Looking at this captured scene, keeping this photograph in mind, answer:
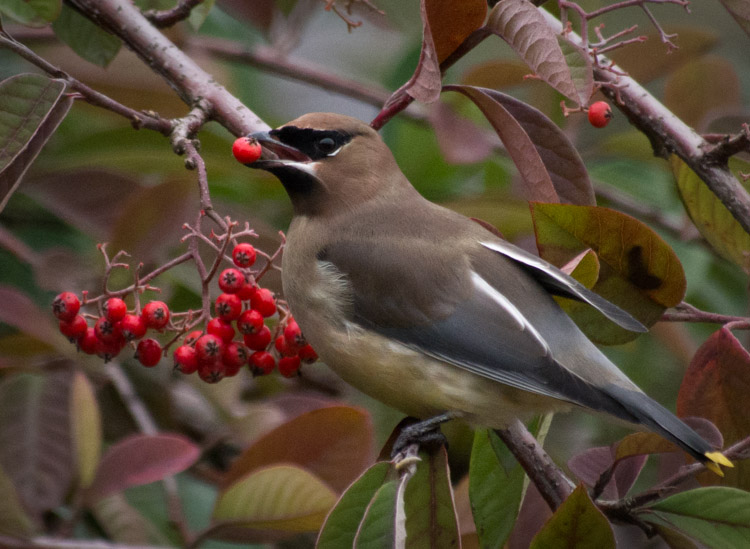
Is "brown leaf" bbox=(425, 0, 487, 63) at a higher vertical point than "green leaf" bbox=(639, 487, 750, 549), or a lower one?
higher

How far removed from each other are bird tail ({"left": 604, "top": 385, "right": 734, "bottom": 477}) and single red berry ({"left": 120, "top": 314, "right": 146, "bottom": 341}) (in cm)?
123

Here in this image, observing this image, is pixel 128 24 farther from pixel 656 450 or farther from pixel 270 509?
pixel 656 450

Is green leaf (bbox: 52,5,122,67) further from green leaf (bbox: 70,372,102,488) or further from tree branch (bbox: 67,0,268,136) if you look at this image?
green leaf (bbox: 70,372,102,488)

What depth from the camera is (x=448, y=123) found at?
3.44 metres

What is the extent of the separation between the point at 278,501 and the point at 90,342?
0.66 metres

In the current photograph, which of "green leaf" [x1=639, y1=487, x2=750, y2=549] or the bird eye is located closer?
"green leaf" [x1=639, y1=487, x2=750, y2=549]

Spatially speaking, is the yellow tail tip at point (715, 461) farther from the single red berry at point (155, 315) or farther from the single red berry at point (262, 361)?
the single red berry at point (155, 315)

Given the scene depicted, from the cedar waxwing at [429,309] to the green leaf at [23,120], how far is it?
0.55m

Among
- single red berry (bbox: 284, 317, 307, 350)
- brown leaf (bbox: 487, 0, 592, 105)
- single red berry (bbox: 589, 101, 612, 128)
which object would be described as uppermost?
brown leaf (bbox: 487, 0, 592, 105)

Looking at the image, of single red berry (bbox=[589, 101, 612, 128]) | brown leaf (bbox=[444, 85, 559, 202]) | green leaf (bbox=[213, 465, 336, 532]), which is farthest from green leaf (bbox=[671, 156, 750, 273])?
green leaf (bbox=[213, 465, 336, 532])

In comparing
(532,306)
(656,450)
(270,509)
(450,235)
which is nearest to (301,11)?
(450,235)

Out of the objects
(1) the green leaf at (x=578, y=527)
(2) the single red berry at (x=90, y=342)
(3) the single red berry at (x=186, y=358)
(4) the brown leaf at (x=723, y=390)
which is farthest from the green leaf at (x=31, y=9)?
(4) the brown leaf at (x=723, y=390)

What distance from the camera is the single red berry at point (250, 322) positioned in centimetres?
253

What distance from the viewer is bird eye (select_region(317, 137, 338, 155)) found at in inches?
112
